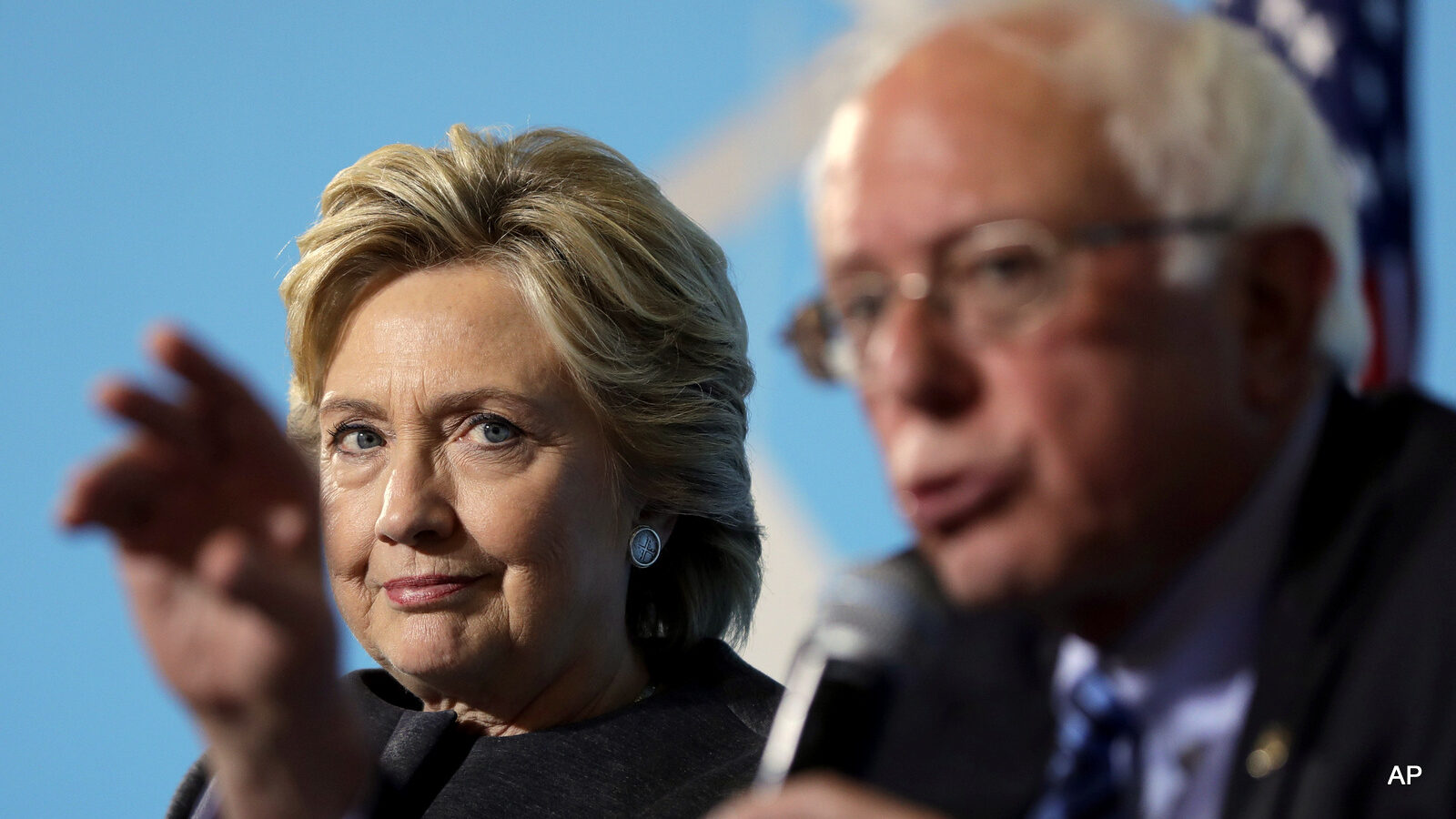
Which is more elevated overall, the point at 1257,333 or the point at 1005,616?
the point at 1257,333

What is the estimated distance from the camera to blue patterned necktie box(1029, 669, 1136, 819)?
91 centimetres

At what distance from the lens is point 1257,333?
2.88 feet

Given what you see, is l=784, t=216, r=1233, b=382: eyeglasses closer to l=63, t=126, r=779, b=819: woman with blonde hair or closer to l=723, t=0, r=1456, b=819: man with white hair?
l=723, t=0, r=1456, b=819: man with white hair

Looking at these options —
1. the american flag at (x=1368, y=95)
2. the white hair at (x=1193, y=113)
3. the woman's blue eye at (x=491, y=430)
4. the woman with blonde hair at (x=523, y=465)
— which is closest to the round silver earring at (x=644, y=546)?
the woman with blonde hair at (x=523, y=465)

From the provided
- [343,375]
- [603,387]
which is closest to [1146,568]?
[603,387]

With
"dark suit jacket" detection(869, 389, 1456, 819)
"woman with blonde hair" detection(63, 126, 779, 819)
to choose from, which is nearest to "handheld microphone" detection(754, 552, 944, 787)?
"dark suit jacket" detection(869, 389, 1456, 819)

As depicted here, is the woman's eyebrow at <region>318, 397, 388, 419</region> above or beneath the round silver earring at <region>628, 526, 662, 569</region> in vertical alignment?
above

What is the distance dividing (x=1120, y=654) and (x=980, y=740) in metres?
0.12

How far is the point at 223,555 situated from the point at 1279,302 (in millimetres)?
686

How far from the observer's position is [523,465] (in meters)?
1.75

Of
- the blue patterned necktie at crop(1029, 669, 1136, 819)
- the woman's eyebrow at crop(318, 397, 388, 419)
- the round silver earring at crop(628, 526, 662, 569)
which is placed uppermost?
the woman's eyebrow at crop(318, 397, 388, 419)

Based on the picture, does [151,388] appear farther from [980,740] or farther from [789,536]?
[789,536]

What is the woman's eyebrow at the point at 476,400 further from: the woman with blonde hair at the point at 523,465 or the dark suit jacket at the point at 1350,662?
the dark suit jacket at the point at 1350,662

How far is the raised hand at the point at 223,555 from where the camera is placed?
0.96 meters
